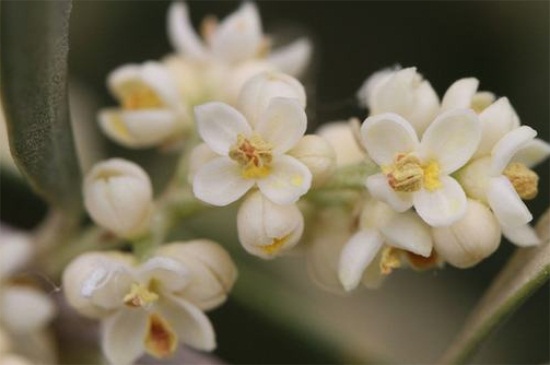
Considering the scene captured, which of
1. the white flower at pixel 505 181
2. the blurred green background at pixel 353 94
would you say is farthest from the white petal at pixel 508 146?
the blurred green background at pixel 353 94

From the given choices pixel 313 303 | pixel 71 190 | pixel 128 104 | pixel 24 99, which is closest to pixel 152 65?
pixel 128 104

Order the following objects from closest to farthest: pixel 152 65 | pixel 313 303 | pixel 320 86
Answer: pixel 152 65
pixel 313 303
pixel 320 86

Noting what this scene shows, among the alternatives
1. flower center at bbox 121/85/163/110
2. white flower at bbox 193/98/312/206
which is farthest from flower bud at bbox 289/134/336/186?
flower center at bbox 121/85/163/110

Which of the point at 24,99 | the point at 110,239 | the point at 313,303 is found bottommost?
the point at 313,303

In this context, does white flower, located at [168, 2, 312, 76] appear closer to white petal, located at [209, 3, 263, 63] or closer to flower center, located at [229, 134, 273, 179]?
white petal, located at [209, 3, 263, 63]

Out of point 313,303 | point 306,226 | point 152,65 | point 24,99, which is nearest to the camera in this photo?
point 24,99

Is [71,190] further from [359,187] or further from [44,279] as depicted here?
[359,187]

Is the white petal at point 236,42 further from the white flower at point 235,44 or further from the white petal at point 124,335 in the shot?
the white petal at point 124,335
